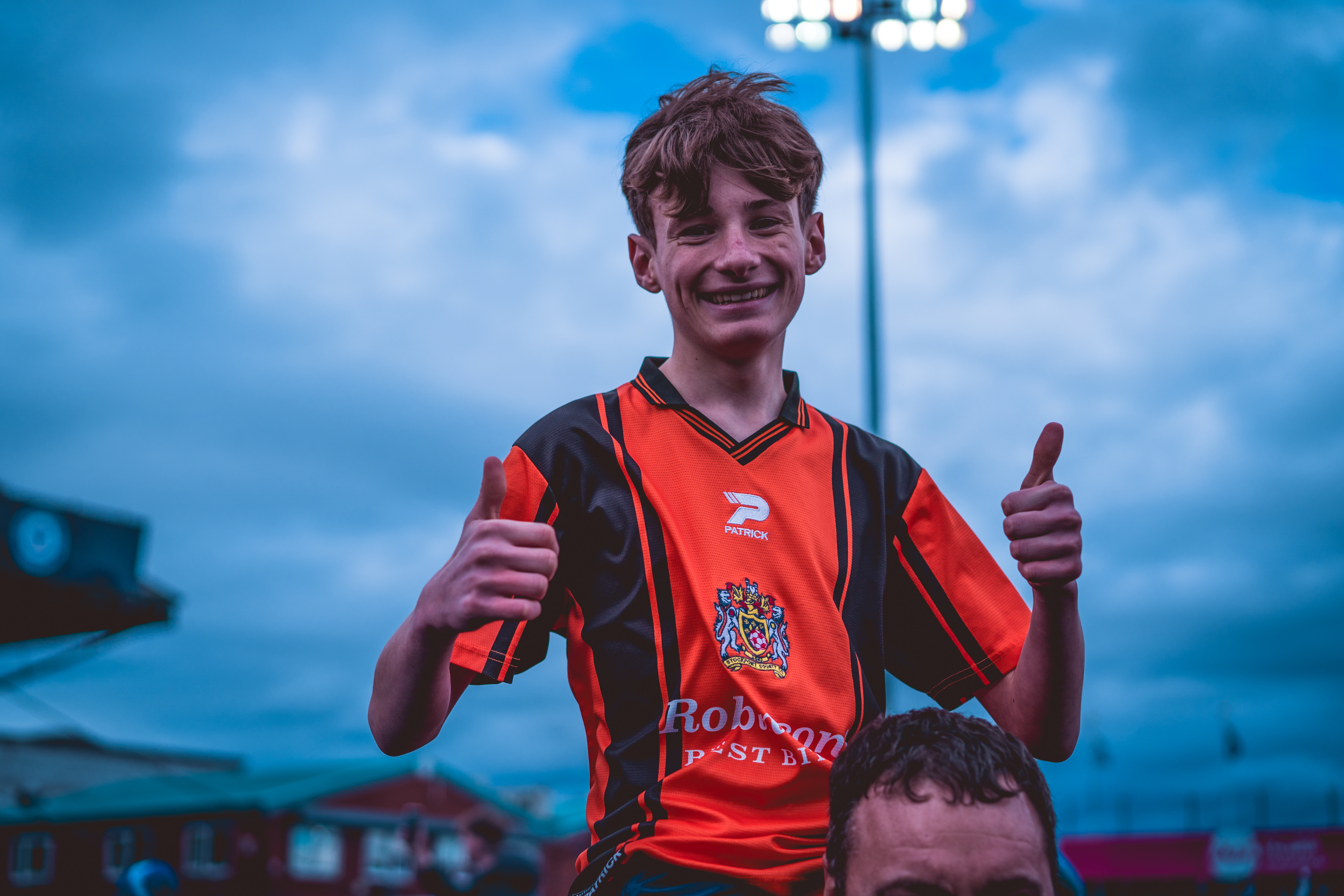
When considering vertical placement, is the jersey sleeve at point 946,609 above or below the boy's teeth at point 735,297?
below

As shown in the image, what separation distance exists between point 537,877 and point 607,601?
25.5 feet

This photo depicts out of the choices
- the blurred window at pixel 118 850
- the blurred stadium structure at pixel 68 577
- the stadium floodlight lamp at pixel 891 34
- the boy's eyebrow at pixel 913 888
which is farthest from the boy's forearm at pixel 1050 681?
the blurred window at pixel 118 850

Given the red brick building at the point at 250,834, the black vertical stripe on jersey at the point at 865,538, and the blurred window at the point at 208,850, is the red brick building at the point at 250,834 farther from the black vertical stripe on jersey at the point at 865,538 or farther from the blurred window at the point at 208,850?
the black vertical stripe on jersey at the point at 865,538

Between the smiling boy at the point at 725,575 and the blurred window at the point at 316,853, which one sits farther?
the blurred window at the point at 316,853

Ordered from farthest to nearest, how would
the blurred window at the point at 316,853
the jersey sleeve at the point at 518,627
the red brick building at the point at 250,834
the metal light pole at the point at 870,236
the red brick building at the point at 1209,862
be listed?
the blurred window at the point at 316,853 → the red brick building at the point at 250,834 → the red brick building at the point at 1209,862 → the metal light pole at the point at 870,236 → the jersey sleeve at the point at 518,627

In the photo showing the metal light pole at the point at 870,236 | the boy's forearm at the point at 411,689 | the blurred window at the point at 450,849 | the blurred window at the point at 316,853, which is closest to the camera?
the boy's forearm at the point at 411,689

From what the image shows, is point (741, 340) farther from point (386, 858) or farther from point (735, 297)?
point (386, 858)

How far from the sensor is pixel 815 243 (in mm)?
2525

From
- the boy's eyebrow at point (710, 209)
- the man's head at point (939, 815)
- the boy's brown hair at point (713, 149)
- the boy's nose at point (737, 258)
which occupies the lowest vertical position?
the man's head at point (939, 815)

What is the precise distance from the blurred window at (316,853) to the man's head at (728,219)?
136ft

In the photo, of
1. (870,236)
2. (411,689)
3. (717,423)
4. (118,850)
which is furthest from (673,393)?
(118,850)

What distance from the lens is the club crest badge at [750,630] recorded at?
1959mm

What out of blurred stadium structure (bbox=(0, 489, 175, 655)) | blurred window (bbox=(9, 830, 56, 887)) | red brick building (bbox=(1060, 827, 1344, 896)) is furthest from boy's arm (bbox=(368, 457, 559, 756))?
blurred window (bbox=(9, 830, 56, 887))

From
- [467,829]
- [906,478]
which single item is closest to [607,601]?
[906,478]
